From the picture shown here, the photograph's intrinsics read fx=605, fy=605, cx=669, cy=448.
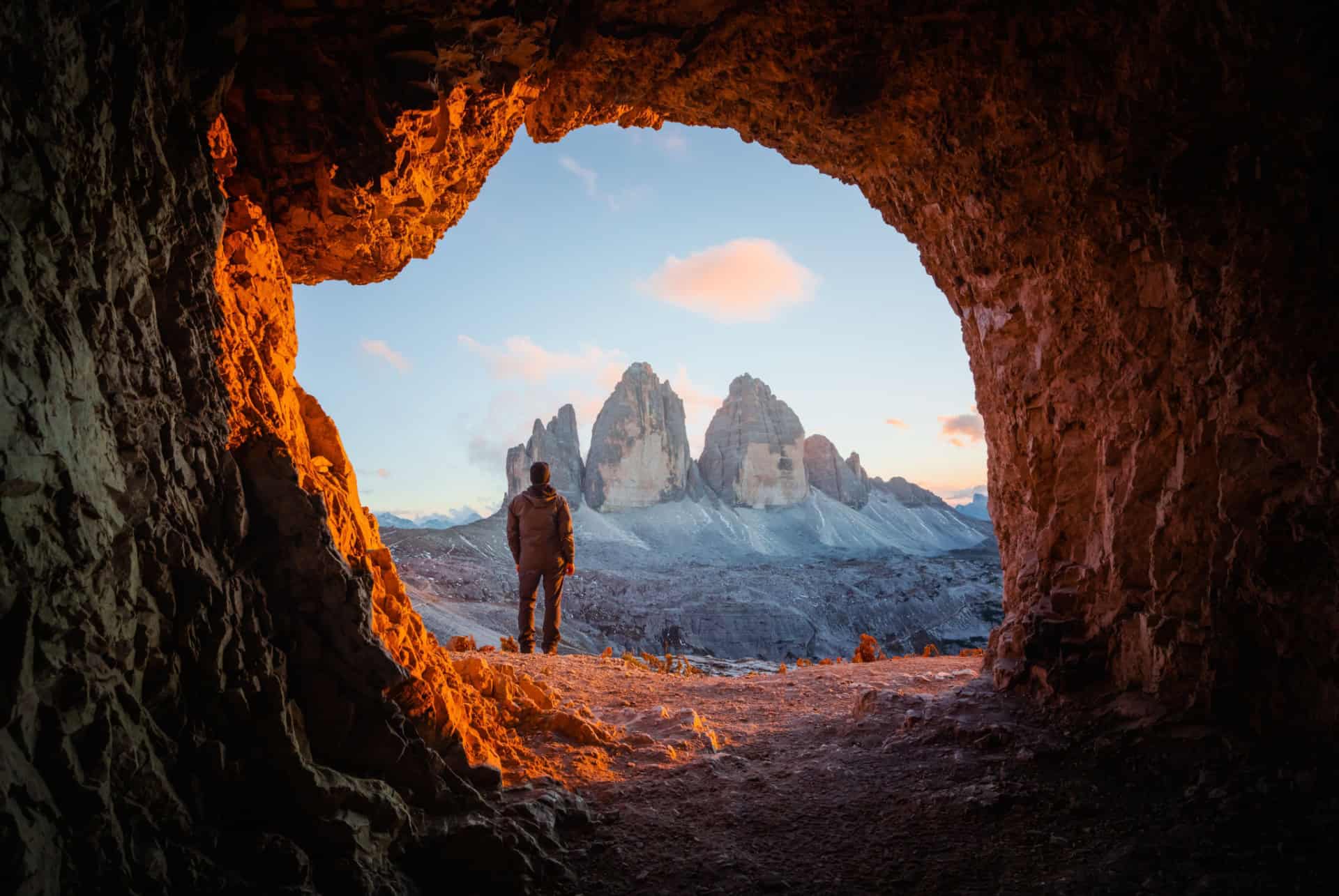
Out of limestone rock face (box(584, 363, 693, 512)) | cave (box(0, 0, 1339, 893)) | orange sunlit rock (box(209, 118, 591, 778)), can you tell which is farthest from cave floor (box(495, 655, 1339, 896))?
limestone rock face (box(584, 363, 693, 512))

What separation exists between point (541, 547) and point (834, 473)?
85.2 metres

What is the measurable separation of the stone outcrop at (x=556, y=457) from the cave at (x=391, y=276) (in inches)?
2481

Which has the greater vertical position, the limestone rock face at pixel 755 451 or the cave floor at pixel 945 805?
the limestone rock face at pixel 755 451

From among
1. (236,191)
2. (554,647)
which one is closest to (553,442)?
(554,647)

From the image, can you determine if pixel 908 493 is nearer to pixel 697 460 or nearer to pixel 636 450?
pixel 697 460

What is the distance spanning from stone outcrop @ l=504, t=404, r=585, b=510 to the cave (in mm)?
63024

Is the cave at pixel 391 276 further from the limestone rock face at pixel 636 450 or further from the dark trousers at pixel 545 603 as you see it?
the limestone rock face at pixel 636 450

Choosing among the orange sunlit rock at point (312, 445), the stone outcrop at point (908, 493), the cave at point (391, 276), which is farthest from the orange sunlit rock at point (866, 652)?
the stone outcrop at point (908, 493)

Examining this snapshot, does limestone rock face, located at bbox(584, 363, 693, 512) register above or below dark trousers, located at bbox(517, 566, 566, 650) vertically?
above

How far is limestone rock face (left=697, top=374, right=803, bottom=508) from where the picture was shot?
78688mm

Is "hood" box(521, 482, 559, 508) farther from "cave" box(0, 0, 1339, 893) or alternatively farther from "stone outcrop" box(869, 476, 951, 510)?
"stone outcrop" box(869, 476, 951, 510)

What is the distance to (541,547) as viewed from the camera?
810cm

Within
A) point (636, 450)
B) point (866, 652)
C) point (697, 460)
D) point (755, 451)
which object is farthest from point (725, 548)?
point (866, 652)

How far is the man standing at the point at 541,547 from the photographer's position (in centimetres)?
810
